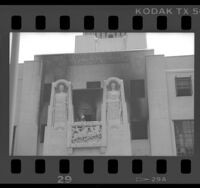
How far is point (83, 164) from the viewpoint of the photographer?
476 inches

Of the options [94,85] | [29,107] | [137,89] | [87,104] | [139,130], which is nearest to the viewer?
[139,130]

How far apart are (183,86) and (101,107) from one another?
12.6 ft

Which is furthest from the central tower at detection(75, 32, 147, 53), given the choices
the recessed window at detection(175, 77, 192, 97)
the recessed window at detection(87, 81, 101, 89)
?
the recessed window at detection(87, 81, 101, 89)

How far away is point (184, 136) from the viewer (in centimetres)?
1950

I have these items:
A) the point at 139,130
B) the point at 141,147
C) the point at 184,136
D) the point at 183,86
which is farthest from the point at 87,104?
the point at 183,86

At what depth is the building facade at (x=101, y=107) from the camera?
1755 centimetres

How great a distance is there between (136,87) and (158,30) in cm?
581

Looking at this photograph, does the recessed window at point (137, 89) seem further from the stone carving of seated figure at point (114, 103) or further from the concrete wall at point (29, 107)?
the concrete wall at point (29, 107)

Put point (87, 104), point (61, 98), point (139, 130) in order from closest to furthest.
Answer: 1. point (139, 130)
2. point (87, 104)
3. point (61, 98)

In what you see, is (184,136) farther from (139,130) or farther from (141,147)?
(139,130)

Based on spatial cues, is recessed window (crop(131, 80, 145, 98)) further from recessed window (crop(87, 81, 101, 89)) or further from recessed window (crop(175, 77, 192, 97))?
recessed window (crop(175, 77, 192, 97))

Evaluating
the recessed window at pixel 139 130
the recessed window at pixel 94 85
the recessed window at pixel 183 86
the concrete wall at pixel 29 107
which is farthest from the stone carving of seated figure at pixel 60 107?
the recessed window at pixel 183 86

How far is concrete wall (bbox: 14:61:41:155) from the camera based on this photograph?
17.0 m

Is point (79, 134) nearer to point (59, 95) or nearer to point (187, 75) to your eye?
point (59, 95)
